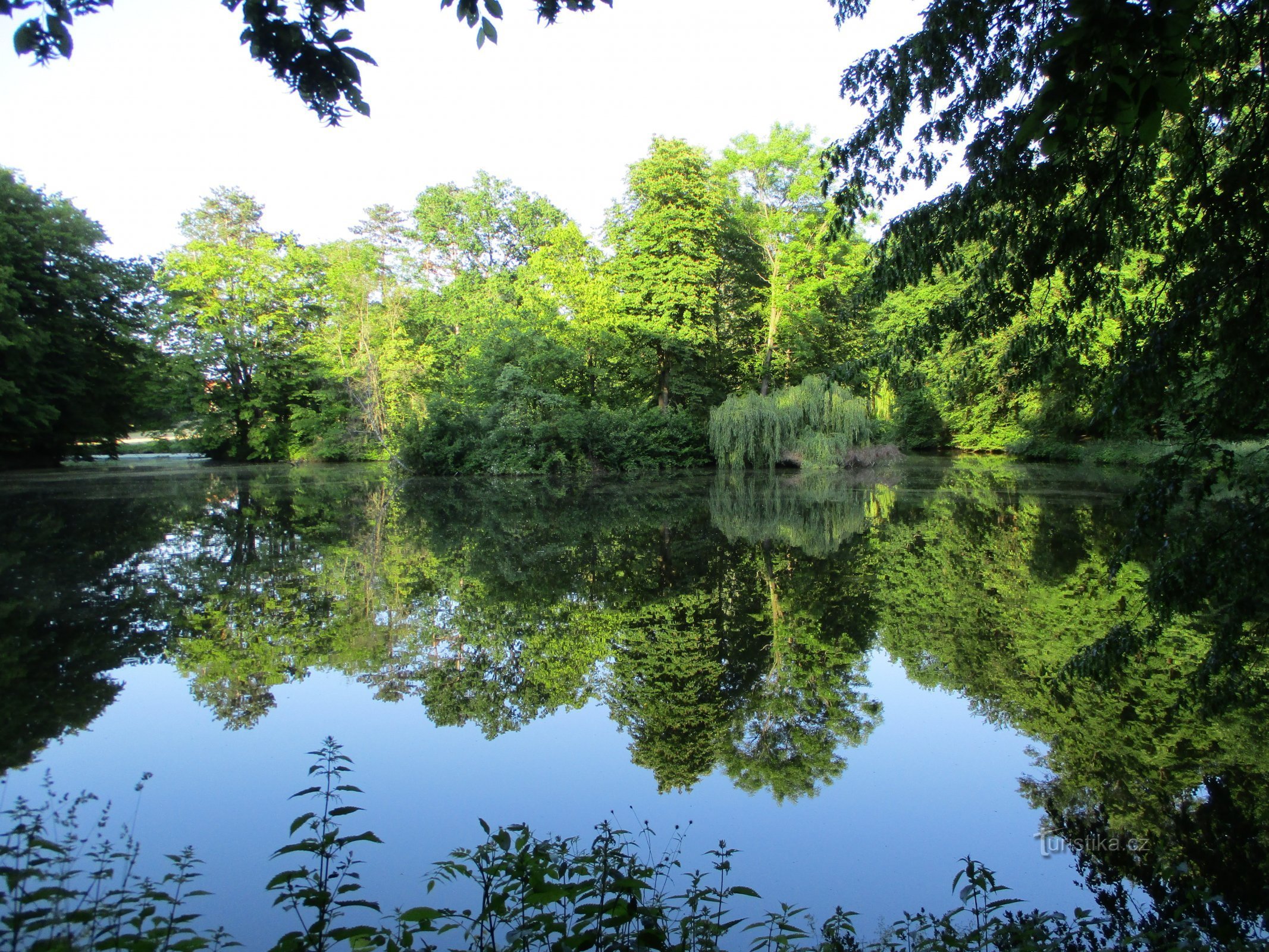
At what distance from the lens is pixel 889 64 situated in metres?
4.66

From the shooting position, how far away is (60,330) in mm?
28234

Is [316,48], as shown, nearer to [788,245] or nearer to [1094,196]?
[1094,196]

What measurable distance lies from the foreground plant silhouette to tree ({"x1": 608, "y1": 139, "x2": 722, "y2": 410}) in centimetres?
2530

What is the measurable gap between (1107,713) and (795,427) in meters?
20.9

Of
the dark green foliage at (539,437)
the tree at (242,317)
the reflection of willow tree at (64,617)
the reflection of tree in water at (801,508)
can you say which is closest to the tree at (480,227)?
the tree at (242,317)

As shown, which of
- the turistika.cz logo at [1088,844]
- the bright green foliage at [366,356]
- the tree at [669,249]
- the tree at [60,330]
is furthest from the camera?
the bright green foliage at [366,356]

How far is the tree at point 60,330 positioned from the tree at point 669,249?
1936cm

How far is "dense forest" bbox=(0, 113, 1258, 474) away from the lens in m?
26.3

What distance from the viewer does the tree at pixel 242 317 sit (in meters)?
34.9

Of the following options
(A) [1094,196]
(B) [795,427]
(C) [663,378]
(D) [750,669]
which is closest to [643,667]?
(D) [750,669]

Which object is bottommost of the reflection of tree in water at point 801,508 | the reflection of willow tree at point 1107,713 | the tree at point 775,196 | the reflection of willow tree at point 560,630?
the reflection of willow tree at point 560,630

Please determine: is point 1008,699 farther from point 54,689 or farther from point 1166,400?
point 54,689

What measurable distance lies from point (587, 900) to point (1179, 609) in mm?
2812

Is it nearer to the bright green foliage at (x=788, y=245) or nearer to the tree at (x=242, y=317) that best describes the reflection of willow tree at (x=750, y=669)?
the bright green foliage at (x=788, y=245)
